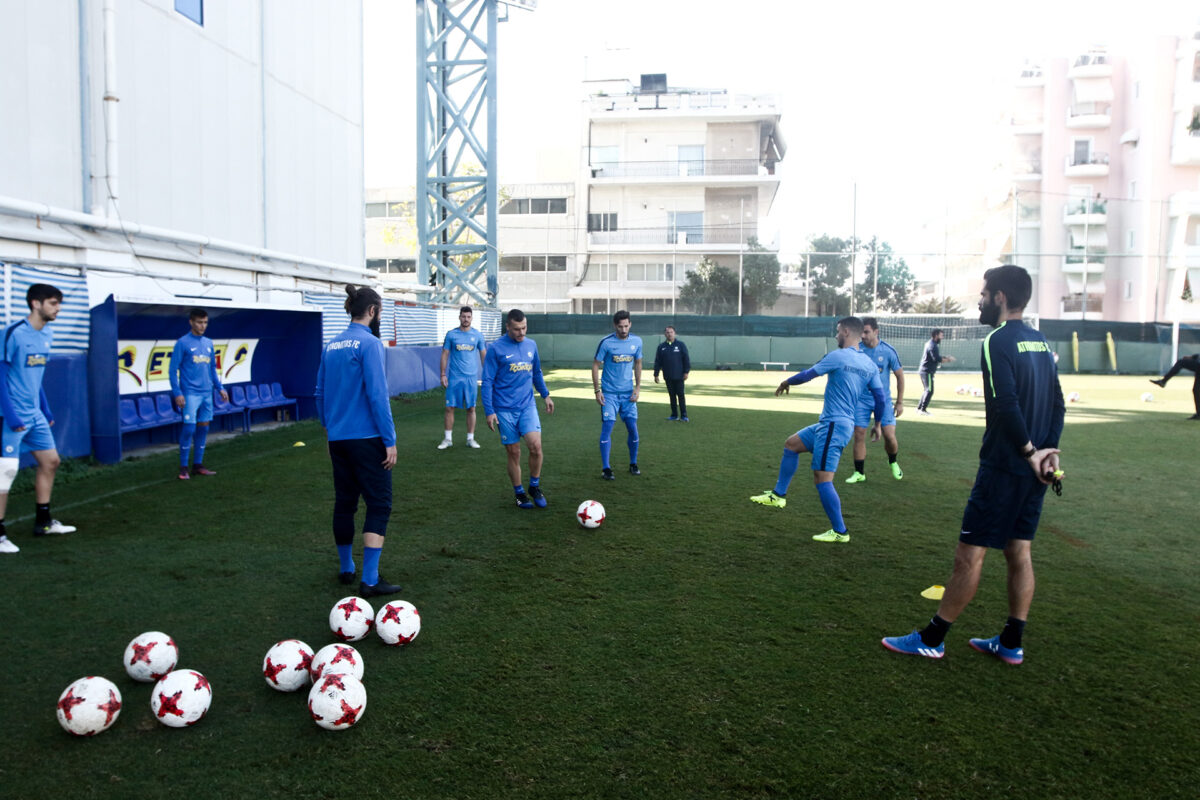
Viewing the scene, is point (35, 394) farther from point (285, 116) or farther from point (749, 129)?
point (749, 129)

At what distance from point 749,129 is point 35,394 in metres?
47.2

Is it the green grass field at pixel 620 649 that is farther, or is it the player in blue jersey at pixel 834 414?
the player in blue jersey at pixel 834 414

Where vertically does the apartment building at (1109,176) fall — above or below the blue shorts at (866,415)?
above

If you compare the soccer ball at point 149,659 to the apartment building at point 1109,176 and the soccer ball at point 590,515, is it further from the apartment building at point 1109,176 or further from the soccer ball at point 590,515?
the apartment building at point 1109,176

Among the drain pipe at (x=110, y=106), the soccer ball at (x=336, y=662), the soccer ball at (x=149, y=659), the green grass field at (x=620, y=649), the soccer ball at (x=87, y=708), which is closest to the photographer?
the green grass field at (x=620, y=649)

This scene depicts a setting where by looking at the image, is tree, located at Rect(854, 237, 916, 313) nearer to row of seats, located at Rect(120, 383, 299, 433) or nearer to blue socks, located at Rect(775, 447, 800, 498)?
row of seats, located at Rect(120, 383, 299, 433)

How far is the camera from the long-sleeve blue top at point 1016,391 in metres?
4.19

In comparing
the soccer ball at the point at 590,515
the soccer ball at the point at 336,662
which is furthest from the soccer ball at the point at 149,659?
the soccer ball at the point at 590,515

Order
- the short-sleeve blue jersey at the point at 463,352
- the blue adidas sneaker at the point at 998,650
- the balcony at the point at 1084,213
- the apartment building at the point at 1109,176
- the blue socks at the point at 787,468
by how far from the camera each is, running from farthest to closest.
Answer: the balcony at the point at 1084,213
the apartment building at the point at 1109,176
the short-sleeve blue jersey at the point at 463,352
the blue socks at the point at 787,468
the blue adidas sneaker at the point at 998,650

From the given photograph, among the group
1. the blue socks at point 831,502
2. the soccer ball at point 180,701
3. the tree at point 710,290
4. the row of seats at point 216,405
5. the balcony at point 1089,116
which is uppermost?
the balcony at point 1089,116

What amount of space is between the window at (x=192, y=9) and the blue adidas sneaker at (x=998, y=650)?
15.2m

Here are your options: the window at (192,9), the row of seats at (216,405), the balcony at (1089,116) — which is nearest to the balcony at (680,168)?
the balcony at (1089,116)

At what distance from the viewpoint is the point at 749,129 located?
160 feet

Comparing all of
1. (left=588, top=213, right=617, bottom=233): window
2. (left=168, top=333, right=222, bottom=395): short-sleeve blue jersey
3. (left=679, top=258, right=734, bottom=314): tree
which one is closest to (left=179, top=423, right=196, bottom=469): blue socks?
(left=168, top=333, right=222, bottom=395): short-sleeve blue jersey
